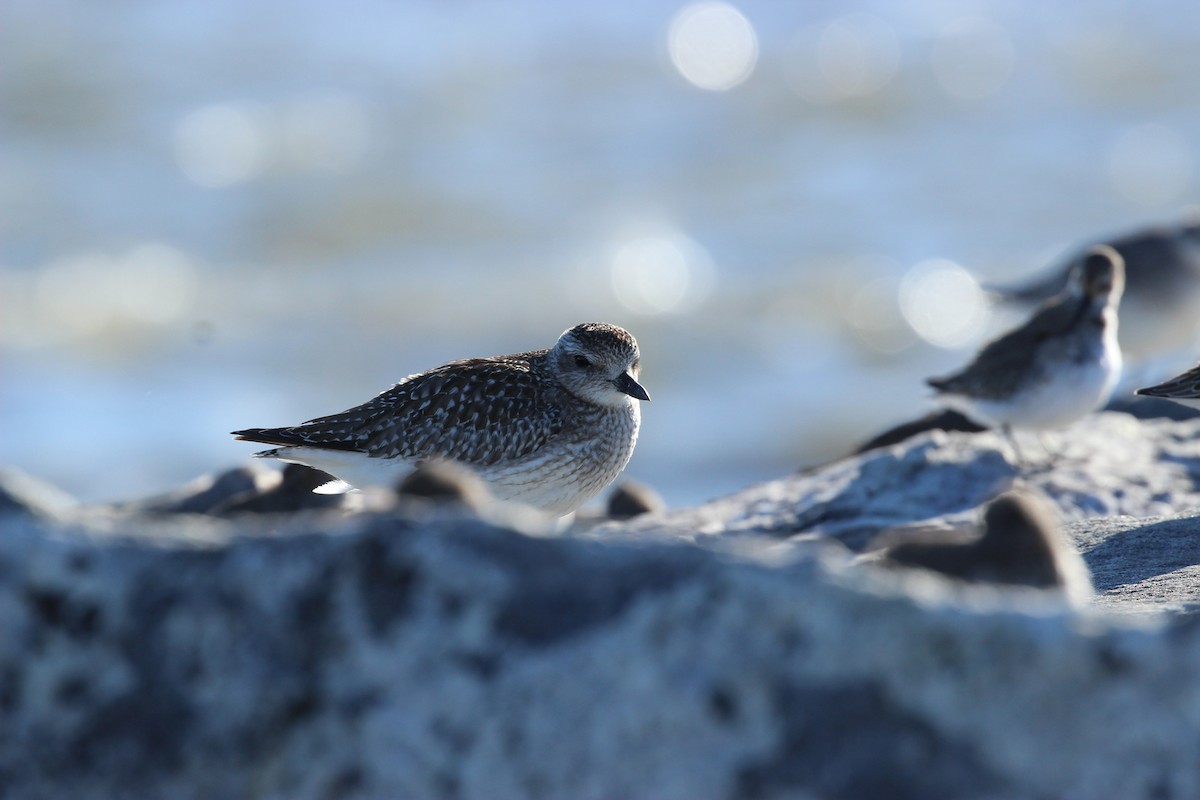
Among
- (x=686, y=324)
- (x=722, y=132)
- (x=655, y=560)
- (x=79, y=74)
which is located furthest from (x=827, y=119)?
(x=655, y=560)

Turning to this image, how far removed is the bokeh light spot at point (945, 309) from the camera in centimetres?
2072

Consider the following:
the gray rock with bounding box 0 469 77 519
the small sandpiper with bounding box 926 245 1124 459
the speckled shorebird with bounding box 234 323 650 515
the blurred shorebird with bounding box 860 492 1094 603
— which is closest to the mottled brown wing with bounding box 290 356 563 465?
the speckled shorebird with bounding box 234 323 650 515

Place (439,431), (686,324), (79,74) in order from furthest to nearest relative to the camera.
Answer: (79,74), (686,324), (439,431)

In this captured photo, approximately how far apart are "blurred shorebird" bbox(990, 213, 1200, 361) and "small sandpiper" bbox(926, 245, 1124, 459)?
→ 14.6ft

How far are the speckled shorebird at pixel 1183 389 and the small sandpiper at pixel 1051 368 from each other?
0.62 meters

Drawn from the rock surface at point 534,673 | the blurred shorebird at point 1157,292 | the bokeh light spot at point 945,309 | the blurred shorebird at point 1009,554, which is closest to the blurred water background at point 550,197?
the bokeh light spot at point 945,309

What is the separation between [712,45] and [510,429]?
24.7m

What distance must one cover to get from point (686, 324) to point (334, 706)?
1775 centimetres

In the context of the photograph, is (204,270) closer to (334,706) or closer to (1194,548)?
(1194,548)

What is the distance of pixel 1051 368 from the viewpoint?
30.1 ft

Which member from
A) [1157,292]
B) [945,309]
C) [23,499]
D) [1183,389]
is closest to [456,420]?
[1183,389]

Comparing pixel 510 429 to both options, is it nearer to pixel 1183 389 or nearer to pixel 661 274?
pixel 1183 389

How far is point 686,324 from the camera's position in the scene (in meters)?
20.9

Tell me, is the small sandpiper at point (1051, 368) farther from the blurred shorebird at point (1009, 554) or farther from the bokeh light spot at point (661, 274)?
the bokeh light spot at point (661, 274)
